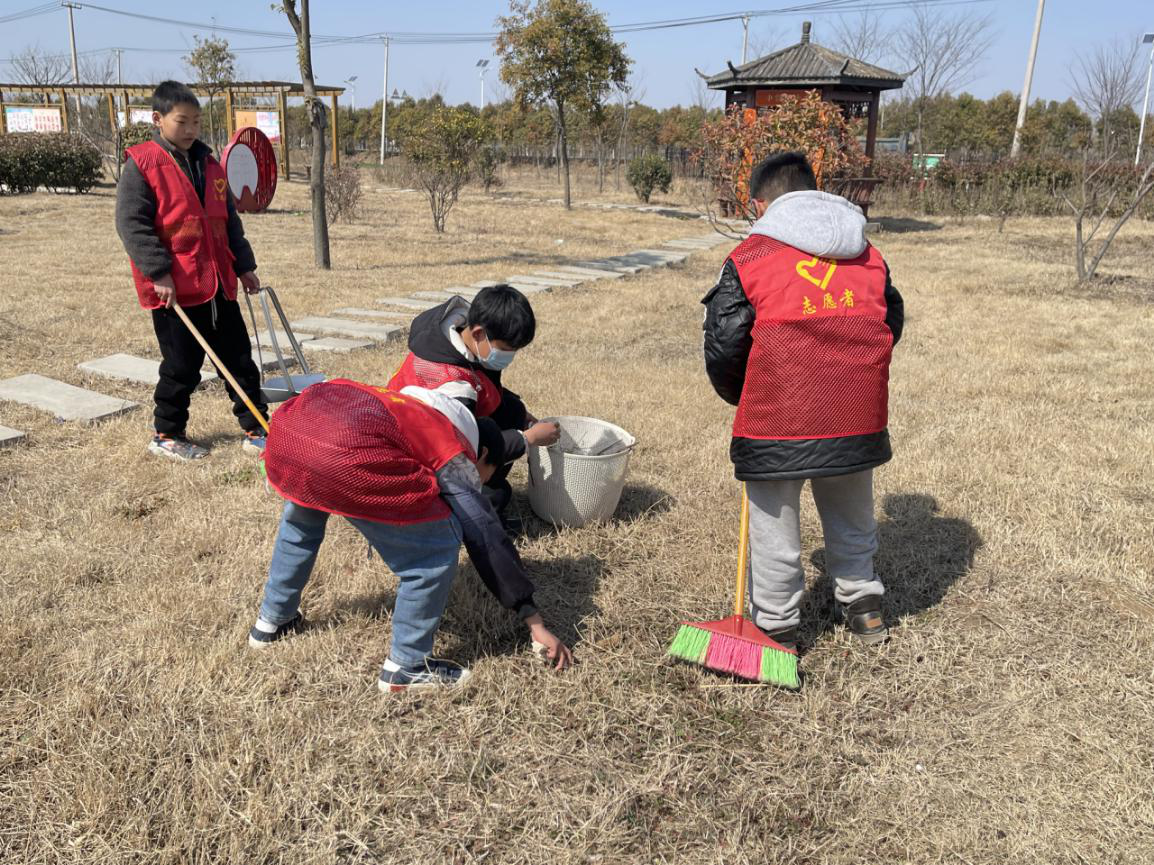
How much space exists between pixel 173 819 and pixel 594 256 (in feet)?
33.5

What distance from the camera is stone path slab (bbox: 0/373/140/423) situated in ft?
14.7

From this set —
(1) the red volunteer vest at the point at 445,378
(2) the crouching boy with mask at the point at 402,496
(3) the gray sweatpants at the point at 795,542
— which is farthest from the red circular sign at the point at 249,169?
(3) the gray sweatpants at the point at 795,542

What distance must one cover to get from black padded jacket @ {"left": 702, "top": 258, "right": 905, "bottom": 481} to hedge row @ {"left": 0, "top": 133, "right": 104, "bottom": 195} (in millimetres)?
17931

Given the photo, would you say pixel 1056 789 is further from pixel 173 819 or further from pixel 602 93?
pixel 602 93

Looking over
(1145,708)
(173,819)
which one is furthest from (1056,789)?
(173,819)

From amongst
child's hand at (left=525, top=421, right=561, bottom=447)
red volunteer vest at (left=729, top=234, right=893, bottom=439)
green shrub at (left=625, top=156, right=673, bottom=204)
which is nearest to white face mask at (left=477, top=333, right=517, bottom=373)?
child's hand at (left=525, top=421, right=561, bottom=447)

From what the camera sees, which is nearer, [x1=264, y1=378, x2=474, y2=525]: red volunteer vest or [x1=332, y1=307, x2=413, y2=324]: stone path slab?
[x1=264, y1=378, x2=474, y2=525]: red volunteer vest

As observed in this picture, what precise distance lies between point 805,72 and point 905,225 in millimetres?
3524

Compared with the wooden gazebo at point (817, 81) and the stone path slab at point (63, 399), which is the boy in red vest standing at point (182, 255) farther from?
the wooden gazebo at point (817, 81)

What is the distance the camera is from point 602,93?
59.7ft

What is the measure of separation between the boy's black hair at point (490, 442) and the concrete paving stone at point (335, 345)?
3811 mm

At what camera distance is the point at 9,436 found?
13.3ft

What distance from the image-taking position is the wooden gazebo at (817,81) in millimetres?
15258

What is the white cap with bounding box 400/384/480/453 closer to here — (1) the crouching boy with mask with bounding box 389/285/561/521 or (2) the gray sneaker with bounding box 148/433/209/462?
(1) the crouching boy with mask with bounding box 389/285/561/521
